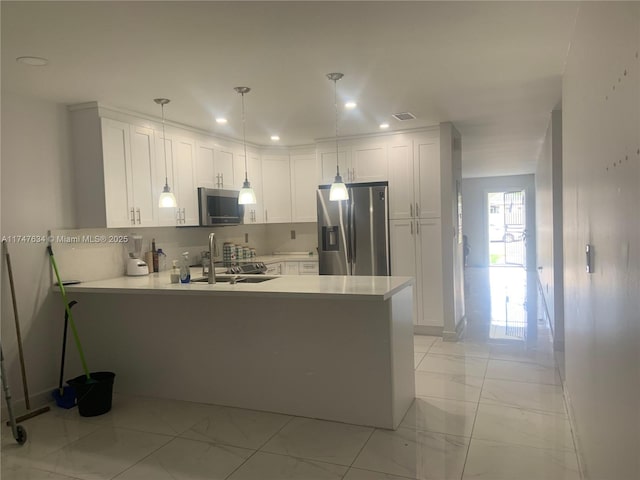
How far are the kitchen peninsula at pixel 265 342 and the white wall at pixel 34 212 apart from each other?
0.28m

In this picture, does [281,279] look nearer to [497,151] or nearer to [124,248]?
[124,248]

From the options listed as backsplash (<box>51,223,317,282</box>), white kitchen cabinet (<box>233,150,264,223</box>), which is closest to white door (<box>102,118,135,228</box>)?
backsplash (<box>51,223,317,282</box>)

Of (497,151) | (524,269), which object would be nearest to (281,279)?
(497,151)

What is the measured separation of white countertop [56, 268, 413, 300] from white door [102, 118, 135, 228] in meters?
0.58

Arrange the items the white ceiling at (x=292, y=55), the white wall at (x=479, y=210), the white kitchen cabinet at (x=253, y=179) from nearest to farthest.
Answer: the white ceiling at (x=292, y=55)
the white kitchen cabinet at (x=253, y=179)
the white wall at (x=479, y=210)

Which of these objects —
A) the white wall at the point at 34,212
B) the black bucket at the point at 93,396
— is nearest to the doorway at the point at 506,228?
the white wall at the point at 34,212

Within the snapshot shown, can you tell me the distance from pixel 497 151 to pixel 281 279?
204 inches

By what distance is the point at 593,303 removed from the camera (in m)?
1.96

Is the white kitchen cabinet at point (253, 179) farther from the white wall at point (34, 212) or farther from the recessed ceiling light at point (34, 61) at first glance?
the recessed ceiling light at point (34, 61)

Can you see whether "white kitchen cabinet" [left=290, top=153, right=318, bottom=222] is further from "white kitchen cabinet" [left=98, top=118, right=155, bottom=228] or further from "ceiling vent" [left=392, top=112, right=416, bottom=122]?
"white kitchen cabinet" [left=98, top=118, right=155, bottom=228]

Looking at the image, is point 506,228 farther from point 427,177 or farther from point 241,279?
point 241,279

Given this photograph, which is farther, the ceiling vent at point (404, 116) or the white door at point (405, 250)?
the white door at point (405, 250)

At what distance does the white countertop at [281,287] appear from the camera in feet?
9.93

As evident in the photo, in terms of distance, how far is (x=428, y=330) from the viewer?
17.6 ft
